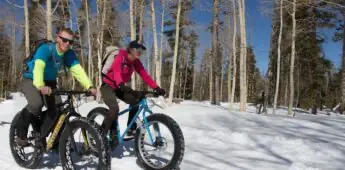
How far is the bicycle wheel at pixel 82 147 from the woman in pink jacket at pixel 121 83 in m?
0.61

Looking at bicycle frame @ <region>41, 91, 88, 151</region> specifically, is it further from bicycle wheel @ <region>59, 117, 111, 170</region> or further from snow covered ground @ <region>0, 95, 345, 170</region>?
snow covered ground @ <region>0, 95, 345, 170</region>

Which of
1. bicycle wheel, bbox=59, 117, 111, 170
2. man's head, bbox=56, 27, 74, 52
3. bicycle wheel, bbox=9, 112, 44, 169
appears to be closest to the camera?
bicycle wheel, bbox=59, 117, 111, 170

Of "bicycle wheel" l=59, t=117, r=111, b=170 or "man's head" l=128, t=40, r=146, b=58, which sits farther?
"man's head" l=128, t=40, r=146, b=58

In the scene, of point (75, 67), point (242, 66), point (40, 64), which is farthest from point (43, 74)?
point (242, 66)

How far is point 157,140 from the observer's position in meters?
5.34

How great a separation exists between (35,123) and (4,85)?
111 feet

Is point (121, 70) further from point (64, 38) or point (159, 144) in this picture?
point (159, 144)

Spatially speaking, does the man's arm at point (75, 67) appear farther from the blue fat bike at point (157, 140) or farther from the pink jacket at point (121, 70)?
the blue fat bike at point (157, 140)

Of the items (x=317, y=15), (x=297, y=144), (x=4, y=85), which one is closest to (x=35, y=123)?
(x=297, y=144)

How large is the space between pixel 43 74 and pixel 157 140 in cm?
187

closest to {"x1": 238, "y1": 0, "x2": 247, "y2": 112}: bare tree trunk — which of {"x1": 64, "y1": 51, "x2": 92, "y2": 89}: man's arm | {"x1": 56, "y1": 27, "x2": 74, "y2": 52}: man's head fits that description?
{"x1": 64, "y1": 51, "x2": 92, "y2": 89}: man's arm

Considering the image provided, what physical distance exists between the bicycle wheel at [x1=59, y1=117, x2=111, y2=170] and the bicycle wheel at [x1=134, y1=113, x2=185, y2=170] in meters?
0.72

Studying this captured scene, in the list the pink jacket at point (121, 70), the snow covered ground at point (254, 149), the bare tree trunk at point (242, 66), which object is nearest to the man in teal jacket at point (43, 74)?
the pink jacket at point (121, 70)

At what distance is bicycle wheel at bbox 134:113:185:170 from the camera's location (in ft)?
16.3
